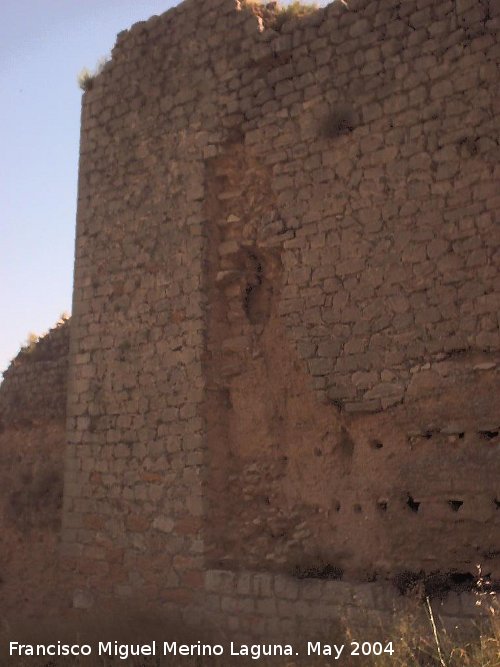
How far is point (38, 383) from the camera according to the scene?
30.8ft

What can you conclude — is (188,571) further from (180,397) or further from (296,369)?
(296,369)

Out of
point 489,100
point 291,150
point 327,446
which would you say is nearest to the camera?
point 489,100

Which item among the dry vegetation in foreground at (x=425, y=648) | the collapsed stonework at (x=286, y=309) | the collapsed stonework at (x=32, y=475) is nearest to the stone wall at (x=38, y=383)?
the collapsed stonework at (x=32, y=475)

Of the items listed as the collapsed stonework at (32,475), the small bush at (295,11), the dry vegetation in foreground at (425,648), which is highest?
the small bush at (295,11)

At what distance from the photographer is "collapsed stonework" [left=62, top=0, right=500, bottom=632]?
18.5 feet

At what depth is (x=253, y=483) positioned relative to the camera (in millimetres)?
6508

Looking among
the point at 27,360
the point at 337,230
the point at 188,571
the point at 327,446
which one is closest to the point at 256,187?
the point at 337,230

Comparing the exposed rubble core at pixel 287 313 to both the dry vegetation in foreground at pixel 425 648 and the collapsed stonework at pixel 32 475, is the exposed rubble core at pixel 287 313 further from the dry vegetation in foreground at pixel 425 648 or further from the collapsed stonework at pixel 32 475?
the collapsed stonework at pixel 32 475

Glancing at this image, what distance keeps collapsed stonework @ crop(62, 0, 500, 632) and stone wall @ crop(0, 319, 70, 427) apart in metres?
1.57

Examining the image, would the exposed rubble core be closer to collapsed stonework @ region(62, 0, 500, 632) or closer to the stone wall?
collapsed stonework @ region(62, 0, 500, 632)

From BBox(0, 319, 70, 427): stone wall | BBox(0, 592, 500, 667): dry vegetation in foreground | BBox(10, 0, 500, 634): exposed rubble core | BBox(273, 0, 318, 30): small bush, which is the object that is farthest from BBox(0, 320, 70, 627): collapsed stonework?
BBox(273, 0, 318, 30): small bush

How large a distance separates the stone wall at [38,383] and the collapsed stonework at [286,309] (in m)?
1.57

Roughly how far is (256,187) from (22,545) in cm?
498

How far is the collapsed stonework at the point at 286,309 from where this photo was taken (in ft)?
18.5
